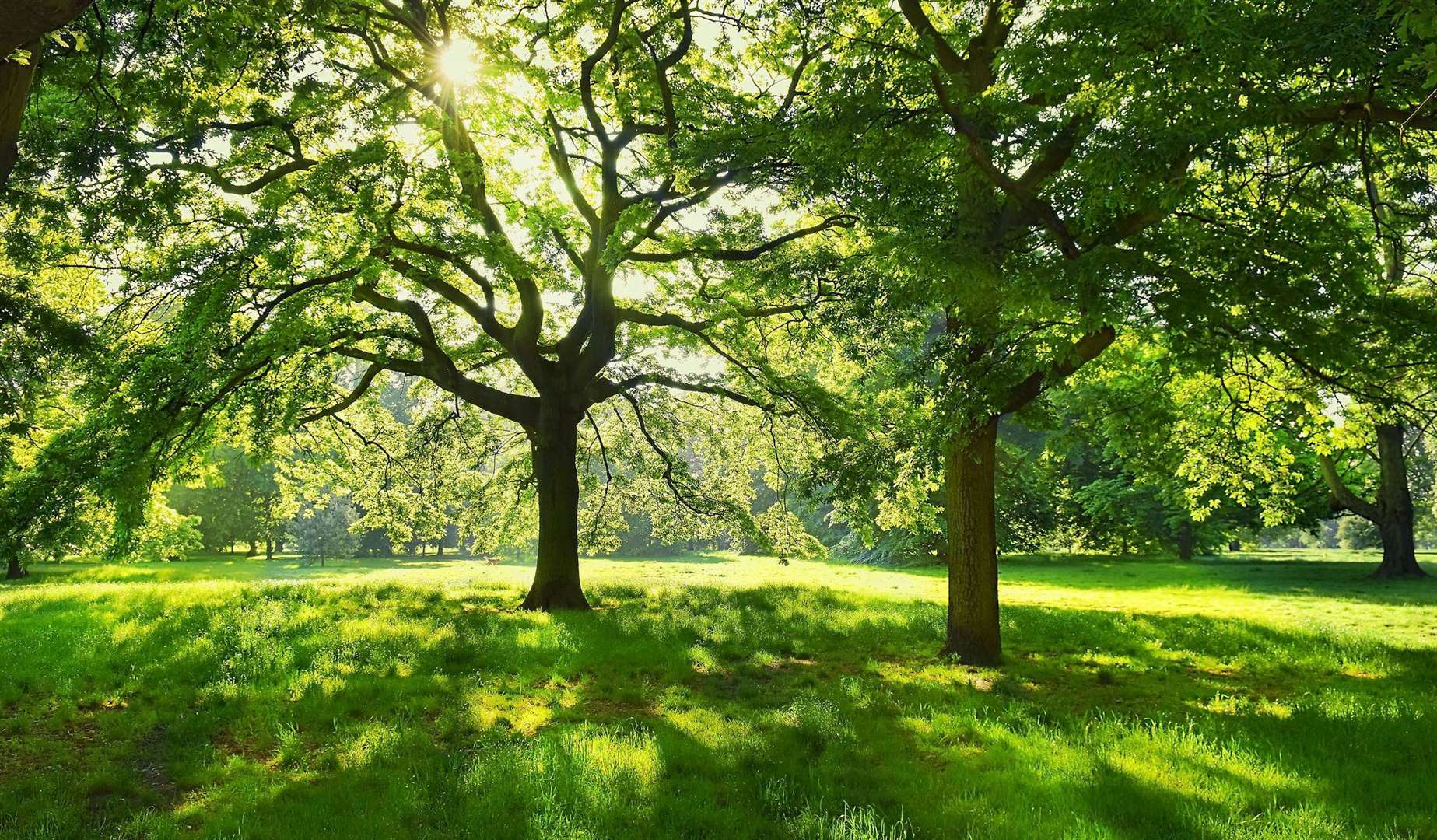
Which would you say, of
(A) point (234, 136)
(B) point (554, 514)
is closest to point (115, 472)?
(A) point (234, 136)

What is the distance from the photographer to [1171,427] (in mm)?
13641

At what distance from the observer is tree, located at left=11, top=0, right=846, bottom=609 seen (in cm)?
834

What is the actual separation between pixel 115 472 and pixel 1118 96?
11509 mm

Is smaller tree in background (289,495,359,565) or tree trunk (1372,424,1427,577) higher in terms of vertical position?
tree trunk (1372,424,1427,577)

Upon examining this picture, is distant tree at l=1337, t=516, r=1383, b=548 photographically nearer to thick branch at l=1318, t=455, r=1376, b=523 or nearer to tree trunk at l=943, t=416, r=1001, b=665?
thick branch at l=1318, t=455, r=1376, b=523

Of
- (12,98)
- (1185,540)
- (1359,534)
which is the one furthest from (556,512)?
(1359,534)

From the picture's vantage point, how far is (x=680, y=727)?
280 inches

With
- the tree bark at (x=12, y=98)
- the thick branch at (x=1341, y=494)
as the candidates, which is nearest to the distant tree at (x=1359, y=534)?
the thick branch at (x=1341, y=494)

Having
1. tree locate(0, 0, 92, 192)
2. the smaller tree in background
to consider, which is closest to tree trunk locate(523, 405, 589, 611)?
tree locate(0, 0, 92, 192)

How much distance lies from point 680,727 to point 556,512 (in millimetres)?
9058

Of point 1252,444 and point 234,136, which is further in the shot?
point 1252,444

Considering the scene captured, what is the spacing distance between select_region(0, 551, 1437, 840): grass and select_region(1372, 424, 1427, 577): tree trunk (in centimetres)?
1233

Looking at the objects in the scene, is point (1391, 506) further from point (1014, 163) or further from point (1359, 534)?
point (1359, 534)

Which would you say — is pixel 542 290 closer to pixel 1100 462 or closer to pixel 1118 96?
pixel 1118 96
